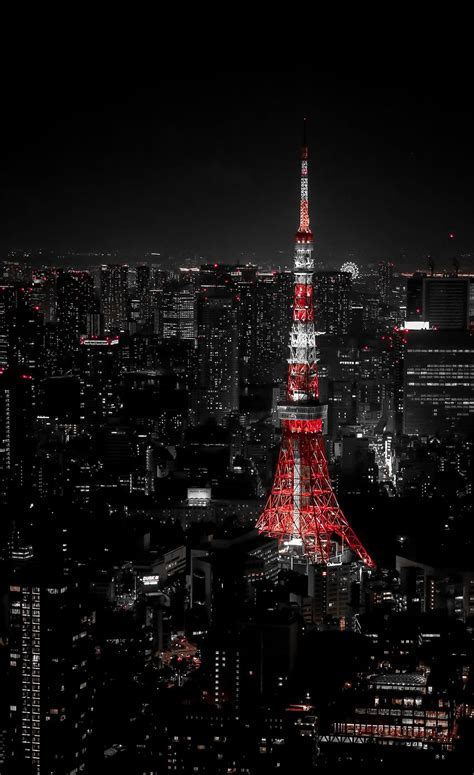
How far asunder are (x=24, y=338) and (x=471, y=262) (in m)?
5.79

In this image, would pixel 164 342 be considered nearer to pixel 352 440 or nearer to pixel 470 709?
pixel 352 440

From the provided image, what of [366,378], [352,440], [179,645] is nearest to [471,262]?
[352,440]

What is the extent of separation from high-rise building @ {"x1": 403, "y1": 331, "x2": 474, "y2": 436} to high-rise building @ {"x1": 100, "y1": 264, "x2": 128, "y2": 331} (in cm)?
363

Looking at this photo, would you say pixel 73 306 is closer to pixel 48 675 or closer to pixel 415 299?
pixel 415 299

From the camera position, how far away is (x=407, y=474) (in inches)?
520

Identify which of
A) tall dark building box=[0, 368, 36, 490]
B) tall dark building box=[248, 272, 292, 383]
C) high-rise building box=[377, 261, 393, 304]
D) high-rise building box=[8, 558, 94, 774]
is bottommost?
high-rise building box=[8, 558, 94, 774]

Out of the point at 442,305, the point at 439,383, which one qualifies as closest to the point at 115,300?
the point at 442,305

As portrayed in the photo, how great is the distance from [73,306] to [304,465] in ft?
26.8

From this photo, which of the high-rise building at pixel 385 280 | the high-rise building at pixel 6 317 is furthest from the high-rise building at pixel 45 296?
the high-rise building at pixel 385 280

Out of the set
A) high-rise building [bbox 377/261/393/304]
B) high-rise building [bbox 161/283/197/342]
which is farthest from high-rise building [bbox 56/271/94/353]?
high-rise building [bbox 377/261/393/304]

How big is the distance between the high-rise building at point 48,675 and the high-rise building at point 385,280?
239 inches

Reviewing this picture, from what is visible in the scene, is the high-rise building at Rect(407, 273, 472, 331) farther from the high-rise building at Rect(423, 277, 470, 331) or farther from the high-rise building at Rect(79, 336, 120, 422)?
the high-rise building at Rect(79, 336, 120, 422)

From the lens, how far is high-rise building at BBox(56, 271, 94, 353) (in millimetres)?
Answer: 17141

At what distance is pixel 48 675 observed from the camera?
7.07 meters
